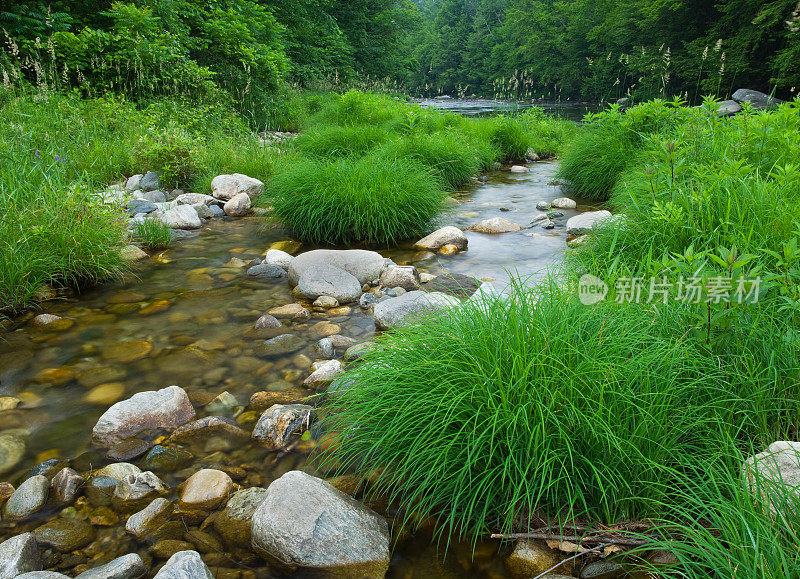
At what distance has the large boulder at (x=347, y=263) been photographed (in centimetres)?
467

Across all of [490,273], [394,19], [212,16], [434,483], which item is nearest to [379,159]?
[490,273]

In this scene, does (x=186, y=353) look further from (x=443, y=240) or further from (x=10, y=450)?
(x=443, y=240)

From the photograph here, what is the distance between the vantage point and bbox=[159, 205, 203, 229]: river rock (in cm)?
617

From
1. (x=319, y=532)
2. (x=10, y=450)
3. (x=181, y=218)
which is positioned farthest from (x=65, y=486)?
(x=181, y=218)

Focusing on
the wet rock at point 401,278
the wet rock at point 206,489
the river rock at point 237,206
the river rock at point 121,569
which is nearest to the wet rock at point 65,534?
the river rock at point 121,569

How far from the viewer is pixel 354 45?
88.5ft

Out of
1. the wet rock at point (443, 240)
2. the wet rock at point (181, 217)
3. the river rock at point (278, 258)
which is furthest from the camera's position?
the wet rock at point (181, 217)

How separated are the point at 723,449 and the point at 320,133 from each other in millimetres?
8100

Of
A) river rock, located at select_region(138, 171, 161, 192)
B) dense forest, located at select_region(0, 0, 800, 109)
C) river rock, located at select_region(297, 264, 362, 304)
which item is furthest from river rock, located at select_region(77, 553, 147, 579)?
river rock, located at select_region(138, 171, 161, 192)

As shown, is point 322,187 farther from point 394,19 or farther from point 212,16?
point 394,19

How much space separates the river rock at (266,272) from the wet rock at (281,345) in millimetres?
1346

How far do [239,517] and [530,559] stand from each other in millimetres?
1115

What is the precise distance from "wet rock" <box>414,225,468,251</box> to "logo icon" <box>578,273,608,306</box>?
9.04 feet

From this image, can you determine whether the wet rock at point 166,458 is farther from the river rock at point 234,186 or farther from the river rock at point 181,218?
the river rock at point 234,186
